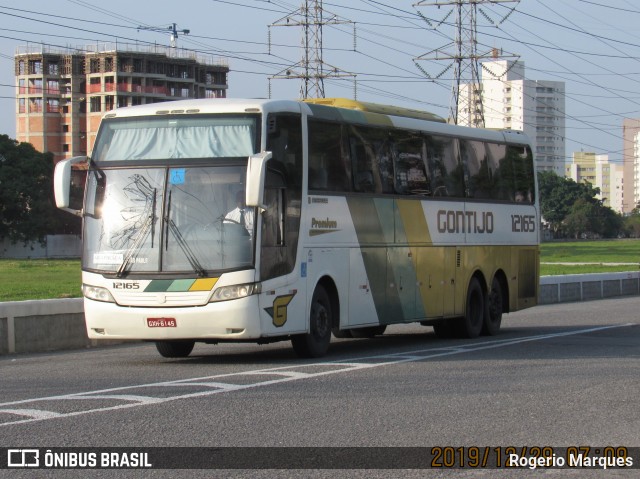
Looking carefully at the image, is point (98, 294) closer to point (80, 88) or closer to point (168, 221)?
point (168, 221)

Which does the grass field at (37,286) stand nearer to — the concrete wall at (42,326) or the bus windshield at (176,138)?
the concrete wall at (42,326)

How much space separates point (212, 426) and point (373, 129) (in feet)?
32.6

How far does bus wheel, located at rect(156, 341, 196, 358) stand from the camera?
1778cm

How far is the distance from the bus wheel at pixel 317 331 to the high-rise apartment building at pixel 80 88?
123 metres

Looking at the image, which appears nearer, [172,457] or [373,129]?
[172,457]

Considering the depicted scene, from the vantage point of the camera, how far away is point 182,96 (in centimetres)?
14825

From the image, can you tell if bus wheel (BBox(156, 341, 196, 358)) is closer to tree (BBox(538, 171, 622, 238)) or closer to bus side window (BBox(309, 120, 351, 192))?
bus side window (BBox(309, 120, 351, 192))

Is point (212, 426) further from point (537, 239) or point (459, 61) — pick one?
point (459, 61)

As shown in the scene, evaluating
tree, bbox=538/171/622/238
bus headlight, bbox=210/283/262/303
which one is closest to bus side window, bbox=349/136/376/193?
bus headlight, bbox=210/283/262/303

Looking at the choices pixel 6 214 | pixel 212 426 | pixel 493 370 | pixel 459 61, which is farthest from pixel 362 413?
pixel 6 214

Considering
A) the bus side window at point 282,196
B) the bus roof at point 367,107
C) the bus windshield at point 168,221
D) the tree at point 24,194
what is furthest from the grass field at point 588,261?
the tree at point 24,194

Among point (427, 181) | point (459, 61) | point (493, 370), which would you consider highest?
point (459, 61)

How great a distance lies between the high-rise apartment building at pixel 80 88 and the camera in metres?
140

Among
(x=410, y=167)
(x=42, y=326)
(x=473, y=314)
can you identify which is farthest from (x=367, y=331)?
(x=42, y=326)
